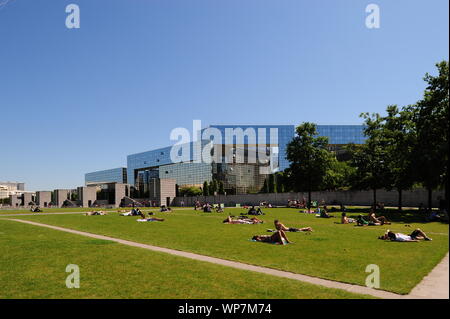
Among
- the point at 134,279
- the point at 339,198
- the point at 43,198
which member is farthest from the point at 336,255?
the point at 43,198

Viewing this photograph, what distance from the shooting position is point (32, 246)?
17141 millimetres

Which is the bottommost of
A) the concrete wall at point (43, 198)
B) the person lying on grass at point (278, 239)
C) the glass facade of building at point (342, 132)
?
the concrete wall at point (43, 198)

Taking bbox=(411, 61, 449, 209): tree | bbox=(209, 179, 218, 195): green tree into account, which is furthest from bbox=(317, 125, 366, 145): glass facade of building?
bbox=(411, 61, 449, 209): tree

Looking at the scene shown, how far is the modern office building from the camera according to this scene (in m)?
135

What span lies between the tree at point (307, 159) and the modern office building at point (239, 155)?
2794 inches

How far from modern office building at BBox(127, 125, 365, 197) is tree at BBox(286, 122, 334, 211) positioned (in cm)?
7096

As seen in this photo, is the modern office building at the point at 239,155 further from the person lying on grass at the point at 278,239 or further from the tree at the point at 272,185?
the person lying on grass at the point at 278,239

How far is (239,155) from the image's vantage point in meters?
147

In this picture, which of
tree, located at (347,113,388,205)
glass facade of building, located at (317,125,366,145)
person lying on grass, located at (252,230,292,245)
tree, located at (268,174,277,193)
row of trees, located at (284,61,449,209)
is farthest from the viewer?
glass facade of building, located at (317,125,366,145)

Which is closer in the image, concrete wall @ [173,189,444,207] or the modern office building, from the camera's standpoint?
concrete wall @ [173,189,444,207]

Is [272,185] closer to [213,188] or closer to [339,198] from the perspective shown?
[213,188]

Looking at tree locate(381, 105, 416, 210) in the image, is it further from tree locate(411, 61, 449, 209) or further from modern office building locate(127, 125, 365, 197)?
modern office building locate(127, 125, 365, 197)

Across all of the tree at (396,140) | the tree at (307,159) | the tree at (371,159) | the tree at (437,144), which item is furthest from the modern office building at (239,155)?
the tree at (437,144)

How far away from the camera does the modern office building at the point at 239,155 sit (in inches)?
5310
